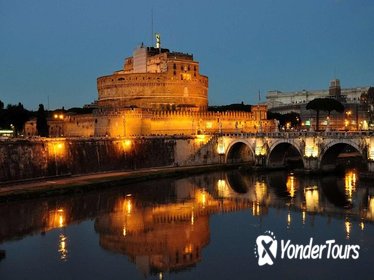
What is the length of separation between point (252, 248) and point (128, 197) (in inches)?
579

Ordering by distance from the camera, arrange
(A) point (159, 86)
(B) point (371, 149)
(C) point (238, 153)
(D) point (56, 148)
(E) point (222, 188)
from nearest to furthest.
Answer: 1. (B) point (371, 149)
2. (E) point (222, 188)
3. (D) point (56, 148)
4. (C) point (238, 153)
5. (A) point (159, 86)

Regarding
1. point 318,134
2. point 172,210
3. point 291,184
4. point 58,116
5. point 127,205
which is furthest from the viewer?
point 58,116

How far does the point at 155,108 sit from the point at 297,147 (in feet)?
88.3

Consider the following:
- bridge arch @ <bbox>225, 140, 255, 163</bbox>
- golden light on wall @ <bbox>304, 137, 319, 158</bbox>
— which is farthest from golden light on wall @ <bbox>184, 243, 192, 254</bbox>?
bridge arch @ <bbox>225, 140, 255, 163</bbox>

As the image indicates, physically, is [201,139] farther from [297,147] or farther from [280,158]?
[297,147]

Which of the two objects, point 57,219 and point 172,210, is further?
point 172,210

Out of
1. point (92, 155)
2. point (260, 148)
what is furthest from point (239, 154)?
point (92, 155)

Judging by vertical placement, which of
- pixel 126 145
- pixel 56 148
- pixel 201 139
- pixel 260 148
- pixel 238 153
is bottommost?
pixel 238 153

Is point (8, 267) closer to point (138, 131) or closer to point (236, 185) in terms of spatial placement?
point (236, 185)

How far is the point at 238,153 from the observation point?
5797 cm

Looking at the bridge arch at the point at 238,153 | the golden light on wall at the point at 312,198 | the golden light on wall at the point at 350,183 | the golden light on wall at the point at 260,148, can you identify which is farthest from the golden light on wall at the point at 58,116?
the golden light on wall at the point at 312,198

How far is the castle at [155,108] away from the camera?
60.9m

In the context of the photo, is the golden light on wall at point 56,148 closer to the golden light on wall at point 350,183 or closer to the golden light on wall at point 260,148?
the golden light on wall at point 260,148

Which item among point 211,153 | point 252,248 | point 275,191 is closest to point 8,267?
point 252,248
